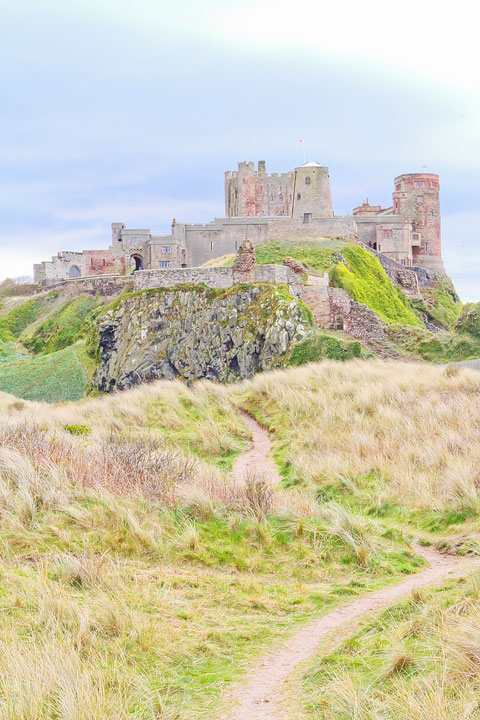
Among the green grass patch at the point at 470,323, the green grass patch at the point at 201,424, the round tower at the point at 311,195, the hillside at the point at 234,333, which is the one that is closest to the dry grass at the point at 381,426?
the green grass patch at the point at 201,424

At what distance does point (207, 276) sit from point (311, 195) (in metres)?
23.0

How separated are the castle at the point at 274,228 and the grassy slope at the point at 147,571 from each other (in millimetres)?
36521

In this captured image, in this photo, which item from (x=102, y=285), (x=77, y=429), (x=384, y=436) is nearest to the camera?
(x=384, y=436)

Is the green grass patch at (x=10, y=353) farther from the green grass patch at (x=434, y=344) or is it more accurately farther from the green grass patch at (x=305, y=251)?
the green grass patch at (x=434, y=344)

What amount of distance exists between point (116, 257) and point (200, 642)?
55.3 metres

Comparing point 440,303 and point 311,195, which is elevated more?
point 311,195

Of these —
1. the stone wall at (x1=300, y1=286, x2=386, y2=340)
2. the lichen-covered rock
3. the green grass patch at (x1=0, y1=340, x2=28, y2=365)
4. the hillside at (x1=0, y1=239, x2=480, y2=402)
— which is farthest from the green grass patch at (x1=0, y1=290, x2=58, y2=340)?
the stone wall at (x1=300, y1=286, x2=386, y2=340)

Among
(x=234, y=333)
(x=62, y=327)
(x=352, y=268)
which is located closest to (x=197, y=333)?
(x=234, y=333)

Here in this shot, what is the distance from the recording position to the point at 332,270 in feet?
132

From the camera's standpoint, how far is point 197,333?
110ft

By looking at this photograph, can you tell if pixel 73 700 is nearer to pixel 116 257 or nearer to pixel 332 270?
pixel 332 270

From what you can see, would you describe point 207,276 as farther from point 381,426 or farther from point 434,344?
point 381,426

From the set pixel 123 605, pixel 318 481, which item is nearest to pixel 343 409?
pixel 318 481

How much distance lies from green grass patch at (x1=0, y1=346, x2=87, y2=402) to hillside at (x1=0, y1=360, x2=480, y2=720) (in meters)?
24.3
